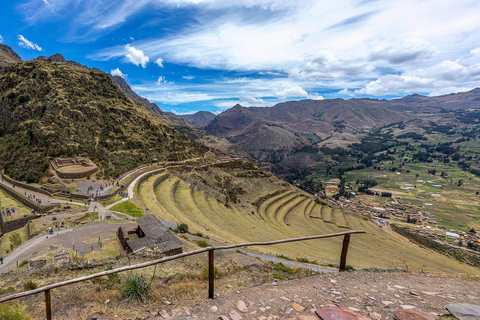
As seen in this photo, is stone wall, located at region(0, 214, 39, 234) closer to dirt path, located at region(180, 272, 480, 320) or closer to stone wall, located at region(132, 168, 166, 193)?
stone wall, located at region(132, 168, 166, 193)

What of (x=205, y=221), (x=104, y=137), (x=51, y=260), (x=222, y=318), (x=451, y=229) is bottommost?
(x=451, y=229)

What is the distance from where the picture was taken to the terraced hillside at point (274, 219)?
33.1 metres

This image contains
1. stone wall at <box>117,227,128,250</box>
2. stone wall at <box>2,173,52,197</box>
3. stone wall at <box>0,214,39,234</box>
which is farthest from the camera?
stone wall at <box>2,173,52,197</box>

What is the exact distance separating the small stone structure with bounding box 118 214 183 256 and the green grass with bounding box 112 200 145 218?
26.7ft

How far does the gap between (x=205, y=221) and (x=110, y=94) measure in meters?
67.5

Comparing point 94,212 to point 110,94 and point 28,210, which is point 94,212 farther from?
point 110,94

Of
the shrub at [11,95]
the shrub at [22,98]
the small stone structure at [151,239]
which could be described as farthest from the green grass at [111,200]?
the shrub at [11,95]

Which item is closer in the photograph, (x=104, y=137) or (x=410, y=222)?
(x=104, y=137)

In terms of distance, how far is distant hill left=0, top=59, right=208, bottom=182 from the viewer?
47.1 metres

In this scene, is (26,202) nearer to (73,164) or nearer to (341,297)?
(73,164)

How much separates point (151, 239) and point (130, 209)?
52.5 ft

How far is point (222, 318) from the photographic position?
15.4ft

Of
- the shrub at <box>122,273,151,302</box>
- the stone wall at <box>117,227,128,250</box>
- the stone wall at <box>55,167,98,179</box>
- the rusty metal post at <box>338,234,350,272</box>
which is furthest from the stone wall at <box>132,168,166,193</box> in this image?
the rusty metal post at <box>338,234,350,272</box>

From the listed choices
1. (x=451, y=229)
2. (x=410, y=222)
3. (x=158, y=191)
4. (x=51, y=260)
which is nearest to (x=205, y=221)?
(x=158, y=191)
